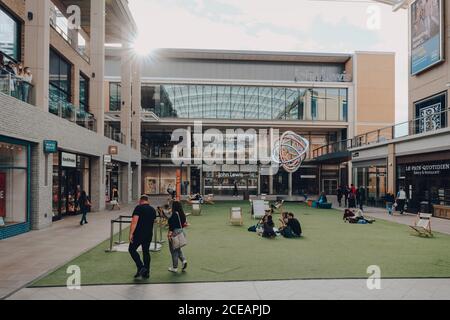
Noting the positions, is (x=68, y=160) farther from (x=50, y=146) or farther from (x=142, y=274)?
(x=142, y=274)

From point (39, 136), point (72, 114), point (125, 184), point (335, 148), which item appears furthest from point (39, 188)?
point (335, 148)

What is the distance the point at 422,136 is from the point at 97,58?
73.7 feet

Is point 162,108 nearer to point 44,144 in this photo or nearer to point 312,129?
point 312,129

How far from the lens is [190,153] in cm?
4900

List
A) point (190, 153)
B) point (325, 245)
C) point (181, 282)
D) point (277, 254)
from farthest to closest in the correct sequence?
1. point (190, 153)
2. point (325, 245)
3. point (277, 254)
4. point (181, 282)

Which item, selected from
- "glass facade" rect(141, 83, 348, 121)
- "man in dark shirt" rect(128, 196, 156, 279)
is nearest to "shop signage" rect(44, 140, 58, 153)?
"man in dark shirt" rect(128, 196, 156, 279)

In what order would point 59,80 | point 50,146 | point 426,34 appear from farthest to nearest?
point 426,34, point 59,80, point 50,146

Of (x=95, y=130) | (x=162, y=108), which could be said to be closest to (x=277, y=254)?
(x=95, y=130)

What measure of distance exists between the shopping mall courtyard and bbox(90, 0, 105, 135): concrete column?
1249 centimetres

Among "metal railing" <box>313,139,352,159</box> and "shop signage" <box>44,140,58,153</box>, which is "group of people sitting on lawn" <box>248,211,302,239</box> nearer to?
"shop signage" <box>44,140,58,153</box>

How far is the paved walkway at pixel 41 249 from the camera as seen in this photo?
26.6 ft

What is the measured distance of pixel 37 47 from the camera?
15.7 meters

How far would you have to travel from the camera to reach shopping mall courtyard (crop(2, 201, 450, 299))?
7.39m
